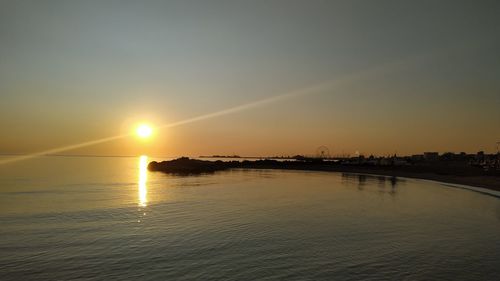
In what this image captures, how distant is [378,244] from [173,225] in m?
12.7

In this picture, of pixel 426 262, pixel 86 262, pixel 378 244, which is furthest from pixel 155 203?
pixel 426 262

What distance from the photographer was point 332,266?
14.0 metres

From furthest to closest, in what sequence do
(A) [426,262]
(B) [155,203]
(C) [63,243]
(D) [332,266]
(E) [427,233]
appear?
1. (B) [155,203]
2. (E) [427,233]
3. (C) [63,243]
4. (A) [426,262]
5. (D) [332,266]

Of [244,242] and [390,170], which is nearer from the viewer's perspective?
[244,242]

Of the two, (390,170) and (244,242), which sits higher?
(390,170)

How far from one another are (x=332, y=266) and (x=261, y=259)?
9.79 feet

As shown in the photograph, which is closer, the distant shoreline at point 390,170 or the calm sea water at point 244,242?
the calm sea water at point 244,242

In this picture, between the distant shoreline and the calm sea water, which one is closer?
the calm sea water

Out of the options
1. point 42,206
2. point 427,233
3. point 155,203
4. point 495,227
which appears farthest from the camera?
point 155,203

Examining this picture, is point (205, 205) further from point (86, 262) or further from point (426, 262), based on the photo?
point (426, 262)

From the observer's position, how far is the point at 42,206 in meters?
30.7

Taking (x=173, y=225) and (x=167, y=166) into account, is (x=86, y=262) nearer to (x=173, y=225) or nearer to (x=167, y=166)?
(x=173, y=225)

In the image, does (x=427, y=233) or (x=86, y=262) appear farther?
(x=427, y=233)

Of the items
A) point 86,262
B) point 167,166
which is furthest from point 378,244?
point 167,166
